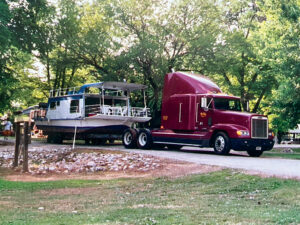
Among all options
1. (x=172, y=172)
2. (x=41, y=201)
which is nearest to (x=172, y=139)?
(x=172, y=172)

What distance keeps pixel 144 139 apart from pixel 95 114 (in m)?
3.50

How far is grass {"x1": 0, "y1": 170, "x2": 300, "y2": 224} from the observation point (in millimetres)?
7113

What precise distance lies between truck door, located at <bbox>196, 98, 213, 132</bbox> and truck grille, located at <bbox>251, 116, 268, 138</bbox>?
2120mm

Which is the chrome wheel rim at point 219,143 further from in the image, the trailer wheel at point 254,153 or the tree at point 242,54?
the tree at point 242,54

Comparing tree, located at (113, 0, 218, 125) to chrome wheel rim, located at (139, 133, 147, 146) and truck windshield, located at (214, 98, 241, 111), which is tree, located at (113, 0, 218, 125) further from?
truck windshield, located at (214, 98, 241, 111)

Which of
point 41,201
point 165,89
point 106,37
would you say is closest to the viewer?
point 41,201

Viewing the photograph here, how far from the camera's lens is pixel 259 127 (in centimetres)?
1977

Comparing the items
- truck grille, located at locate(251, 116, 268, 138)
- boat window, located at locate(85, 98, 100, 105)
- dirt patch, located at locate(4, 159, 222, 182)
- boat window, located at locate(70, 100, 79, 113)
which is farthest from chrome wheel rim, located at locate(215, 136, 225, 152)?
boat window, located at locate(70, 100, 79, 113)

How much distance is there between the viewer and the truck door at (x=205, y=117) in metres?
20.8

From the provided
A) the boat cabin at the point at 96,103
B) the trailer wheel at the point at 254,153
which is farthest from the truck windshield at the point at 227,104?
the boat cabin at the point at 96,103

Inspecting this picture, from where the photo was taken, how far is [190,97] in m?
21.2

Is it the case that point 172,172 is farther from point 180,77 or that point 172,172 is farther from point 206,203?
point 180,77

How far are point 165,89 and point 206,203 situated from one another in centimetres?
1455

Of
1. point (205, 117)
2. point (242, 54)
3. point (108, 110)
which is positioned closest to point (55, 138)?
point (108, 110)
